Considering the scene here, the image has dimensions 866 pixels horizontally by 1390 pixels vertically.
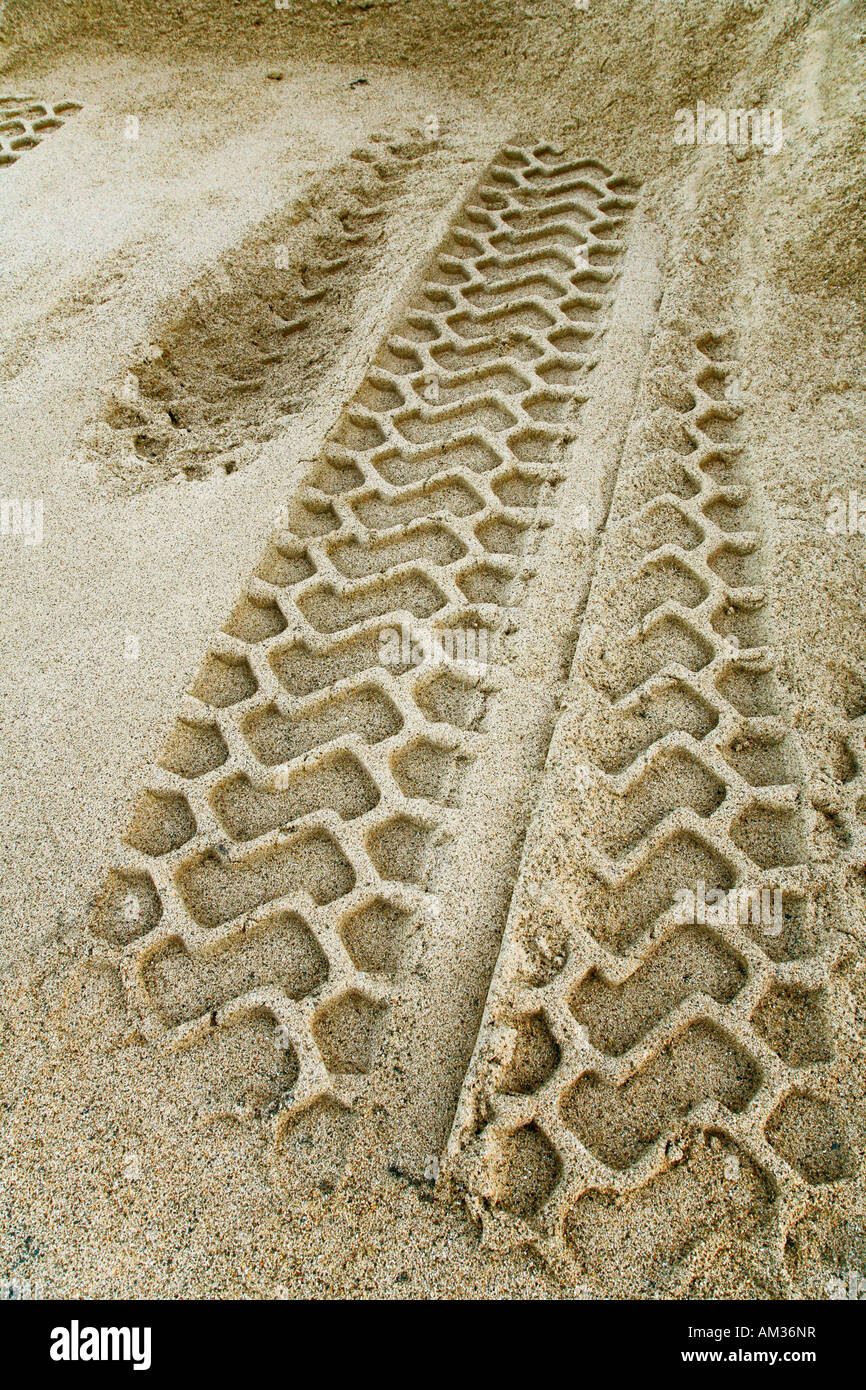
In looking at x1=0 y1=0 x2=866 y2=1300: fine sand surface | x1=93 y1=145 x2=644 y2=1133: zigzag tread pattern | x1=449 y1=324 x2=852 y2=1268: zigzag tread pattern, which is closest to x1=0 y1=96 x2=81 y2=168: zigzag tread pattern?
x1=0 y1=0 x2=866 y2=1300: fine sand surface

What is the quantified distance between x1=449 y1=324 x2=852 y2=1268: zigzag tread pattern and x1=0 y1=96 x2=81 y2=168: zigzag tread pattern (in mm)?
3868

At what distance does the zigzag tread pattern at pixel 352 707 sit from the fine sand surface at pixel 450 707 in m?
0.01

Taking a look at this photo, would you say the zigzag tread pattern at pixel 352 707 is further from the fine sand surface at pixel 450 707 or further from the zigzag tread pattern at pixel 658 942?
the zigzag tread pattern at pixel 658 942

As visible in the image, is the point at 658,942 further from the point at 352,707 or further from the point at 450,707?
the point at 352,707

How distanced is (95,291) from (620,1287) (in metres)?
3.41

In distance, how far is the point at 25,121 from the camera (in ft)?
14.3

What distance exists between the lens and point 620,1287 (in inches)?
49.3

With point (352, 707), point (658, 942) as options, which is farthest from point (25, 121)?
point (658, 942)

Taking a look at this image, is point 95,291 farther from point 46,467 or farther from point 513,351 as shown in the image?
point 513,351

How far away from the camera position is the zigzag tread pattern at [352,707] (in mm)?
1579

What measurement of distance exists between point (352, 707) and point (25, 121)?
167 inches

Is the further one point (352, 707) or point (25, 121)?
point (25, 121)

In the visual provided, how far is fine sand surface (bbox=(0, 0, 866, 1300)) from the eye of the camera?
53.5 inches

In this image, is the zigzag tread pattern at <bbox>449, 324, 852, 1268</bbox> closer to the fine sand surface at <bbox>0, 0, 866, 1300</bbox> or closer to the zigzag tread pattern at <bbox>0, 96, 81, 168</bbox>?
the fine sand surface at <bbox>0, 0, 866, 1300</bbox>
